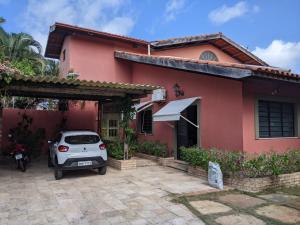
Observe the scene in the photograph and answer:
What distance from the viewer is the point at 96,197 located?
8.63 meters

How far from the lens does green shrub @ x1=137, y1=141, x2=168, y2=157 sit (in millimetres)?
14740

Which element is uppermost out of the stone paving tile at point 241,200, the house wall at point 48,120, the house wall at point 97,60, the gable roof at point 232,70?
the house wall at point 97,60

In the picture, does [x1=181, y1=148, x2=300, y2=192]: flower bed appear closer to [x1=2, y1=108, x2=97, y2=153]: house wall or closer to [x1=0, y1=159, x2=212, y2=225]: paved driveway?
[x1=0, y1=159, x2=212, y2=225]: paved driveway

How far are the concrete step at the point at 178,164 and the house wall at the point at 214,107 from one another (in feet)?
3.34

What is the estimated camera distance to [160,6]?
638 inches

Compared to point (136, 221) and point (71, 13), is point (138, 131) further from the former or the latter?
point (136, 221)

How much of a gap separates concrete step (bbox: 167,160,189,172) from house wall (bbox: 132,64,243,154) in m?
1.02

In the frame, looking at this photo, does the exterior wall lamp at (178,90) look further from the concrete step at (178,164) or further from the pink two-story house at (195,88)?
the concrete step at (178,164)

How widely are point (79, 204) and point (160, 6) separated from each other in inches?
470

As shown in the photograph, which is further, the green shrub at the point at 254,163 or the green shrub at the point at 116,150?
the green shrub at the point at 116,150

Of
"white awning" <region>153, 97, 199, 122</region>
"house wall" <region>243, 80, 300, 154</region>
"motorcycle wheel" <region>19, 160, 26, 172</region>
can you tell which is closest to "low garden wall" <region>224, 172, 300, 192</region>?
"house wall" <region>243, 80, 300, 154</region>

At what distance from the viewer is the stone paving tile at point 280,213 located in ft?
22.6

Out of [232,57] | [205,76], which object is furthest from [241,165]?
[232,57]

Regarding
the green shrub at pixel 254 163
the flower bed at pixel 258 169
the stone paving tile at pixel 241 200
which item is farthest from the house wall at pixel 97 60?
the stone paving tile at pixel 241 200
